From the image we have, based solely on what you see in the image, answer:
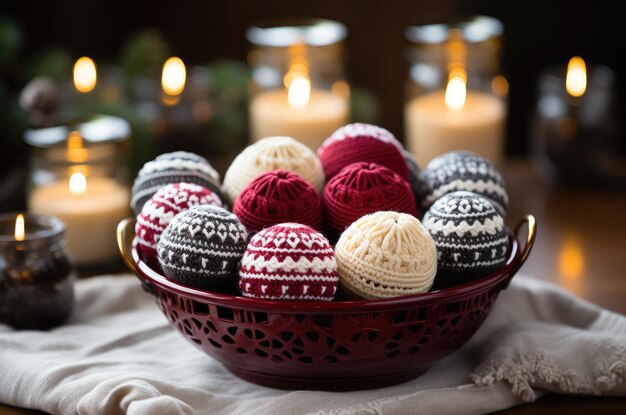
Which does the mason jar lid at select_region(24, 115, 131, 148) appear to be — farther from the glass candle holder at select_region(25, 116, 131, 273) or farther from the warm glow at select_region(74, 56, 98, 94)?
the warm glow at select_region(74, 56, 98, 94)

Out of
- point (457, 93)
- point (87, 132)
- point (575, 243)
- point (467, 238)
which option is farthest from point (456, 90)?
point (467, 238)

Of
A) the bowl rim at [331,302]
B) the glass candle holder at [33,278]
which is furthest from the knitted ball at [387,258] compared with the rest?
the glass candle holder at [33,278]

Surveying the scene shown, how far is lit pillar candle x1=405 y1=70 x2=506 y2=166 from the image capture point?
1271 millimetres

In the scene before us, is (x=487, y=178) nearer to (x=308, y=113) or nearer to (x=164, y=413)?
(x=164, y=413)

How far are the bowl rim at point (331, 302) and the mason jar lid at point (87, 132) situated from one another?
41 cm

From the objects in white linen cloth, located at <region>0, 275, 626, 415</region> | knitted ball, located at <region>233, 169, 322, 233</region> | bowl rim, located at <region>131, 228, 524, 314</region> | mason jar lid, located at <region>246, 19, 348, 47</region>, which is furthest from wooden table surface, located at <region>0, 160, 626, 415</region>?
mason jar lid, located at <region>246, 19, 348, 47</region>

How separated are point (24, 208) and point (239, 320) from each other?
2.12 feet

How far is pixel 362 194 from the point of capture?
28.4 inches

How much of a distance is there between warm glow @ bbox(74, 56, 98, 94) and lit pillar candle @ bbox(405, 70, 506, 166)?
0.48m

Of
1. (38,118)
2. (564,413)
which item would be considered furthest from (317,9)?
(564,413)

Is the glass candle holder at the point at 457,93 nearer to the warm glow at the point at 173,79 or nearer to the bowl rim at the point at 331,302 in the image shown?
the warm glow at the point at 173,79

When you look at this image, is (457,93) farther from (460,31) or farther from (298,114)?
(298,114)

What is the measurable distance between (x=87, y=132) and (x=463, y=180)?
0.51 metres

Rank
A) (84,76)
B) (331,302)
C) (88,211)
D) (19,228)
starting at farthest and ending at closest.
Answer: (84,76)
(88,211)
(19,228)
(331,302)
